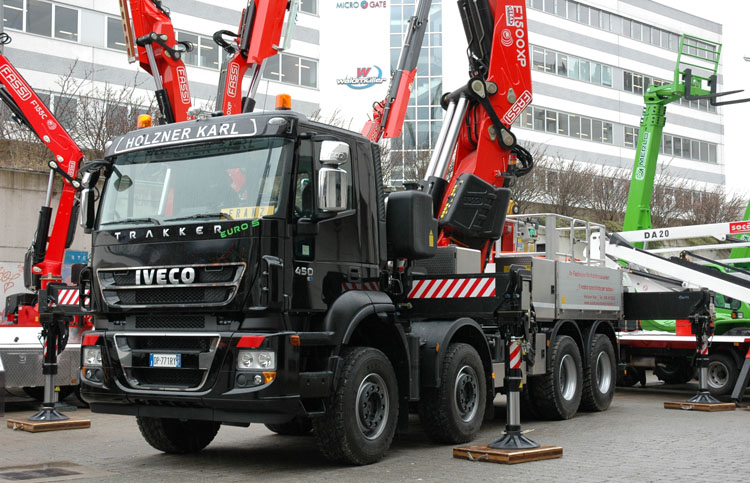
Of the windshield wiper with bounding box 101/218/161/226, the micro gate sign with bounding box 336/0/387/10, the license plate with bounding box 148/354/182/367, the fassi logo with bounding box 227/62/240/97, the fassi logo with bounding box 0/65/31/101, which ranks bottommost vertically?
the license plate with bounding box 148/354/182/367

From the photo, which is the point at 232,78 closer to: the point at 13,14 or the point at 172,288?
the point at 172,288

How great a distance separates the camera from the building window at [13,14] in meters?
31.6

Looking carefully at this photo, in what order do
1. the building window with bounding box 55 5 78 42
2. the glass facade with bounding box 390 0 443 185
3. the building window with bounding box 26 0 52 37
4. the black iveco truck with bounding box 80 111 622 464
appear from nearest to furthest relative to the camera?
the black iveco truck with bounding box 80 111 622 464, the building window with bounding box 26 0 52 37, the building window with bounding box 55 5 78 42, the glass facade with bounding box 390 0 443 185

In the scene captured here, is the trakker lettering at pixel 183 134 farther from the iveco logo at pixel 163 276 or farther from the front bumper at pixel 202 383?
the front bumper at pixel 202 383

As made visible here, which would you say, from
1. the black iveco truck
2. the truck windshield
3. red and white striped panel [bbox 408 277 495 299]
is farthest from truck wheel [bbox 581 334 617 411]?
the truck windshield

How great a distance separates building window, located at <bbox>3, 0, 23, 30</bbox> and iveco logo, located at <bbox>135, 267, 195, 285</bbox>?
26311 millimetres

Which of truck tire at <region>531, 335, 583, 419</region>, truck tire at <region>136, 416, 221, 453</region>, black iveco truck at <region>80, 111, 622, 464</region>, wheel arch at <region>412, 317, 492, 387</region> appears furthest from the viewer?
truck tire at <region>531, 335, 583, 419</region>

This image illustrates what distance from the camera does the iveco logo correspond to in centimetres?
829

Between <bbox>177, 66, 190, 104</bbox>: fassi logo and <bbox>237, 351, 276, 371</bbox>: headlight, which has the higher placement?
<bbox>177, 66, 190, 104</bbox>: fassi logo

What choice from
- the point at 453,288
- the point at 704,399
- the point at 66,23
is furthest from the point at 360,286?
the point at 66,23

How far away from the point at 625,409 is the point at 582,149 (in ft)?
127

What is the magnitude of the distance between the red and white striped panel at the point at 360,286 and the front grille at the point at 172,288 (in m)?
1.22

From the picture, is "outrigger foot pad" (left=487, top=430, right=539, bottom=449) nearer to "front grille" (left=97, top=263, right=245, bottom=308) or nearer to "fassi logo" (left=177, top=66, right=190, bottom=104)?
"front grille" (left=97, top=263, right=245, bottom=308)

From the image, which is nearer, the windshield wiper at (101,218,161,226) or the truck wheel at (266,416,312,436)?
the windshield wiper at (101,218,161,226)
